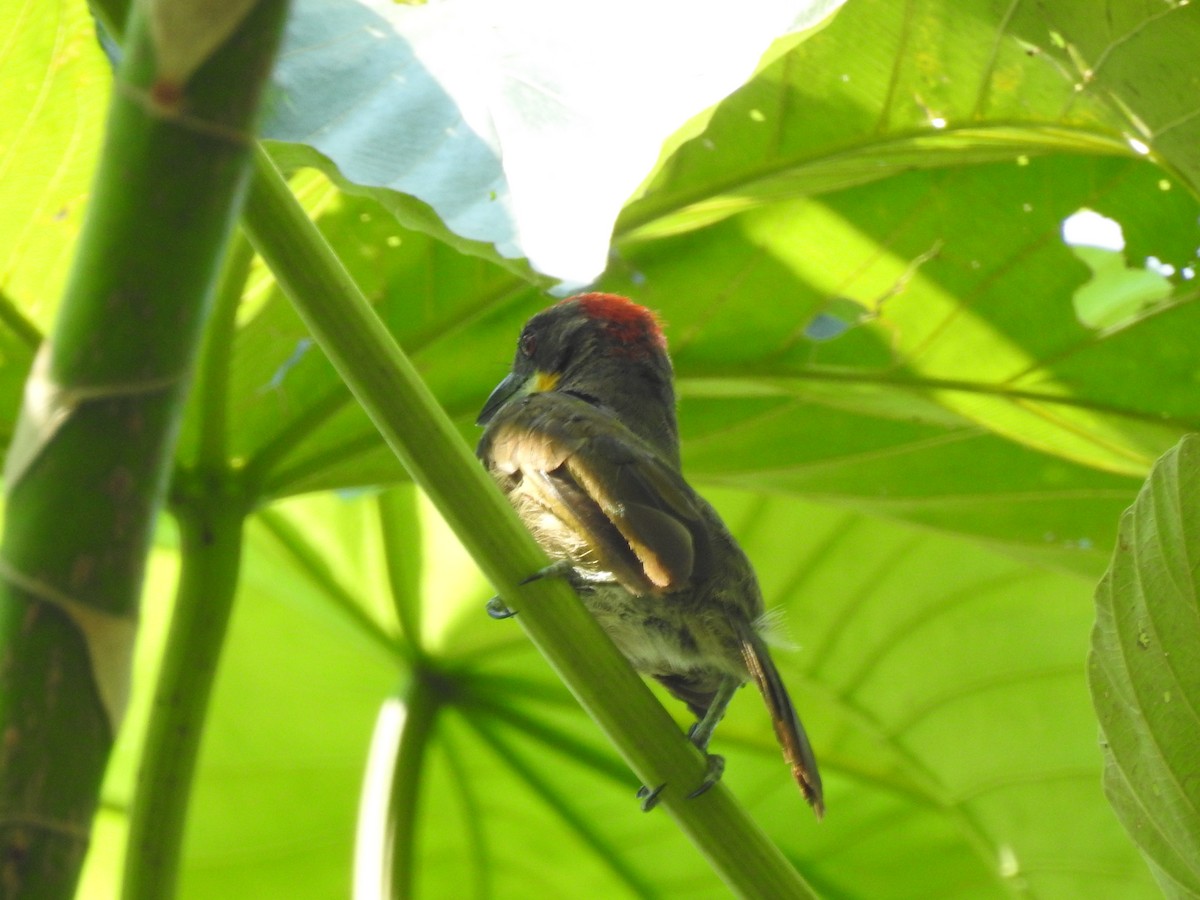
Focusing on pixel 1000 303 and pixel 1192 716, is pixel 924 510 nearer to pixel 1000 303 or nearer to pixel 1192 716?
pixel 1000 303

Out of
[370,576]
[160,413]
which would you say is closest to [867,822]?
[370,576]

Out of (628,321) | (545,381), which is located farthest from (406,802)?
(628,321)

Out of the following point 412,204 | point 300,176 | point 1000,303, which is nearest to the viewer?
point 412,204

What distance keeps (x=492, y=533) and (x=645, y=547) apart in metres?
0.53

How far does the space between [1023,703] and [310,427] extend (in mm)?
1716

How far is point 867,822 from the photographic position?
291 cm

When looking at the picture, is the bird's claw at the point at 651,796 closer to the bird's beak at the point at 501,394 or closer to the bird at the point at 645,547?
the bird at the point at 645,547

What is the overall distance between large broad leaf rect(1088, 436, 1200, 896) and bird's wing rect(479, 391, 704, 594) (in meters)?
0.52

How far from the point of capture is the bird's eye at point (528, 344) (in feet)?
7.67

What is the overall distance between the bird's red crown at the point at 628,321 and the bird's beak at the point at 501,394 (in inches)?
7.4

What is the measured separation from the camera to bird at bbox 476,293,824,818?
1.71m

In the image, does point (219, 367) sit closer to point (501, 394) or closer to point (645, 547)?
point (501, 394)

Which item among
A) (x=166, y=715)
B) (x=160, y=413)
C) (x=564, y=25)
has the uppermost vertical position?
(x=564, y=25)

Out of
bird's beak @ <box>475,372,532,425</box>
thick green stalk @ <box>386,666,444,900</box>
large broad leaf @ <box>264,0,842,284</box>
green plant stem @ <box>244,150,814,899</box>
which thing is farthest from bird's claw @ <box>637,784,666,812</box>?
bird's beak @ <box>475,372,532,425</box>
